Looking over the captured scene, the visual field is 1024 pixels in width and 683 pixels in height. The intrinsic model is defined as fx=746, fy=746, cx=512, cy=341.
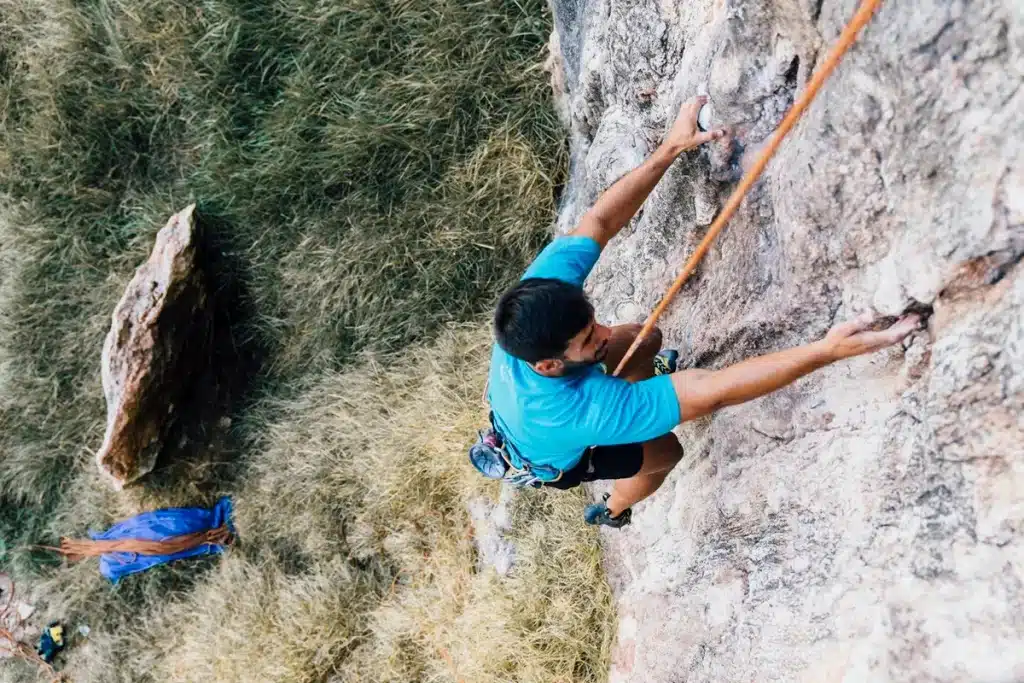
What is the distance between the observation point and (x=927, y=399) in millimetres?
1234

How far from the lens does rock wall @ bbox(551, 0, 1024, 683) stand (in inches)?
42.6

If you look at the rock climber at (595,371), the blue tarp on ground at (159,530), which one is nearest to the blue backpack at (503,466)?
the rock climber at (595,371)

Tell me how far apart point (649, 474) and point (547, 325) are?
0.84 metres

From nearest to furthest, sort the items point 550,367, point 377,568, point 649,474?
point 550,367 → point 649,474 → point 377,568

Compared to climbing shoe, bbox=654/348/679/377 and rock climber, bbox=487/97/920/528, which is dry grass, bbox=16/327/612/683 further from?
climbing shoe, bbox=654/348/679/377

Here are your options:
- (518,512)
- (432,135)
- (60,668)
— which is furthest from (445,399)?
(60,668)

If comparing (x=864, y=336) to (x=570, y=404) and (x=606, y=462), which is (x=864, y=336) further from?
(x=606, y=462)

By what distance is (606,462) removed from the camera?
1964 mm

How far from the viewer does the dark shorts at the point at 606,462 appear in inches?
77.2

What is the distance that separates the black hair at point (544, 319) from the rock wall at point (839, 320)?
0.44 metres

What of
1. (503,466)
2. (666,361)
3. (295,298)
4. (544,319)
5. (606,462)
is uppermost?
(544,319)

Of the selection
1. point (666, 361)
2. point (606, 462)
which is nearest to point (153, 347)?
point (606, 462)

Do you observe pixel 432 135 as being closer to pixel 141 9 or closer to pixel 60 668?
pixel 141 9

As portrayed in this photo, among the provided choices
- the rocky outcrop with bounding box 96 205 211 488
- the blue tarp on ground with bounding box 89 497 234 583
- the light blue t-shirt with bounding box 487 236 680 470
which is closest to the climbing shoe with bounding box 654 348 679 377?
the light blue t-shirt with bounding box 487 236 680 470
